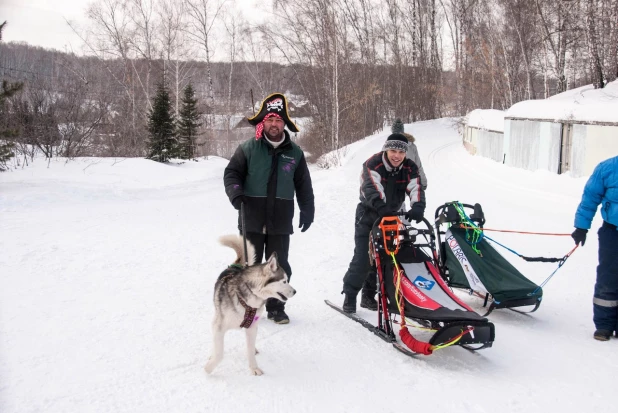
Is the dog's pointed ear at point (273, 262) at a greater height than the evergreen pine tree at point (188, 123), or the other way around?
the evergreen pine tree at point (188, 123)

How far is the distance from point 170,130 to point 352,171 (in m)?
10.3

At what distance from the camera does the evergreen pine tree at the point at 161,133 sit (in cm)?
2147

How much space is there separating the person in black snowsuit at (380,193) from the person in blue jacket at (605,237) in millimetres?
1399

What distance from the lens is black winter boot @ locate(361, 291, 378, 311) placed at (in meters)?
4.74

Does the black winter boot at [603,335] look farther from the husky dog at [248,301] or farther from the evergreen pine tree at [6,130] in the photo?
the evergreen pine tree at [6,130]

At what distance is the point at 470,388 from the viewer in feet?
10.6

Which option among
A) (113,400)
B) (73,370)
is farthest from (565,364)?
(73,370)

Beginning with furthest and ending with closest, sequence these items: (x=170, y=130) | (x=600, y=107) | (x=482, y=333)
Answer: (x=170, y=130) < (x=600, y=107) < (x=482, y=333)

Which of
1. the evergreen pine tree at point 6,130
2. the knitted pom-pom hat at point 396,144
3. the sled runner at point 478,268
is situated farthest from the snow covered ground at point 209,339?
the evergreen pine tree at point 6,130

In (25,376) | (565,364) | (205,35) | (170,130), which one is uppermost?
(205,35)

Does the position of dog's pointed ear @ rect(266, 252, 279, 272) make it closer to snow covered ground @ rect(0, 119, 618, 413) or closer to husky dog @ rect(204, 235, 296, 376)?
husky dog @ rect(204, 235, 296, 376)

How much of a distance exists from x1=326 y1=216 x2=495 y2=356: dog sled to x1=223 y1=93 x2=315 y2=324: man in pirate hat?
0.80 m

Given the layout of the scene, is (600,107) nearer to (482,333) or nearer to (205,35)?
(482,333)

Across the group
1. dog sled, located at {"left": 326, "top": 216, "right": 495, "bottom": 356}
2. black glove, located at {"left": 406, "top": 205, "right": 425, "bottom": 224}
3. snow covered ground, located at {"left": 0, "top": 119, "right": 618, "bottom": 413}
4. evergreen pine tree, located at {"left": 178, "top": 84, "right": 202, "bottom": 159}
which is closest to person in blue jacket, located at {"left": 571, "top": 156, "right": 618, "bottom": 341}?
snow covered ground, located at {"left": 0, "top": 119, "right": 618, "bottom": 413}
